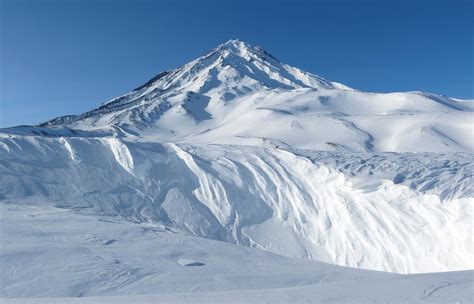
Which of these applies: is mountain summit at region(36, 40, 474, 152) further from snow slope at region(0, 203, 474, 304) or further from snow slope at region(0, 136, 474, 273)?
snow slope at region(0, 203, 474, 304)

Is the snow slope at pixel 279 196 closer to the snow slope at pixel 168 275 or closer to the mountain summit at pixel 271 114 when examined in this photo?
the snow slope at pixel 168 275

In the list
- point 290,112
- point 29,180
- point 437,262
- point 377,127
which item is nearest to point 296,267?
point 437,262

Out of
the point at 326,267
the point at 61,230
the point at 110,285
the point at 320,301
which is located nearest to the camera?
the point at 320,301

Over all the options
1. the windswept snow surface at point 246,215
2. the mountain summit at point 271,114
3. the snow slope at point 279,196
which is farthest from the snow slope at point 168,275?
the mountain summit at point 271,114

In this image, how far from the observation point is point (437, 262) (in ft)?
39.2

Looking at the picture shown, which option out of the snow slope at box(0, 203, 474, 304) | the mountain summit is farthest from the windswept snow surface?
the mountain summit

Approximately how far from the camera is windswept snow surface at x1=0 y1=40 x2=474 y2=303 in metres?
6.49

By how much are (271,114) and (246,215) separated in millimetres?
20751

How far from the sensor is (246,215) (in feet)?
49.7

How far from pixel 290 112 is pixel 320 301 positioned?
31209 millimetres

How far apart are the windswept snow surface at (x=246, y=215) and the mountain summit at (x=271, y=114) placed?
266 millimetres

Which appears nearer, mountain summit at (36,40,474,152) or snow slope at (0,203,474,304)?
snow slope at (0,203,474,304)

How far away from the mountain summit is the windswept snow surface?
27 cm

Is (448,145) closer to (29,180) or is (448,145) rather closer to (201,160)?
(201,160)
